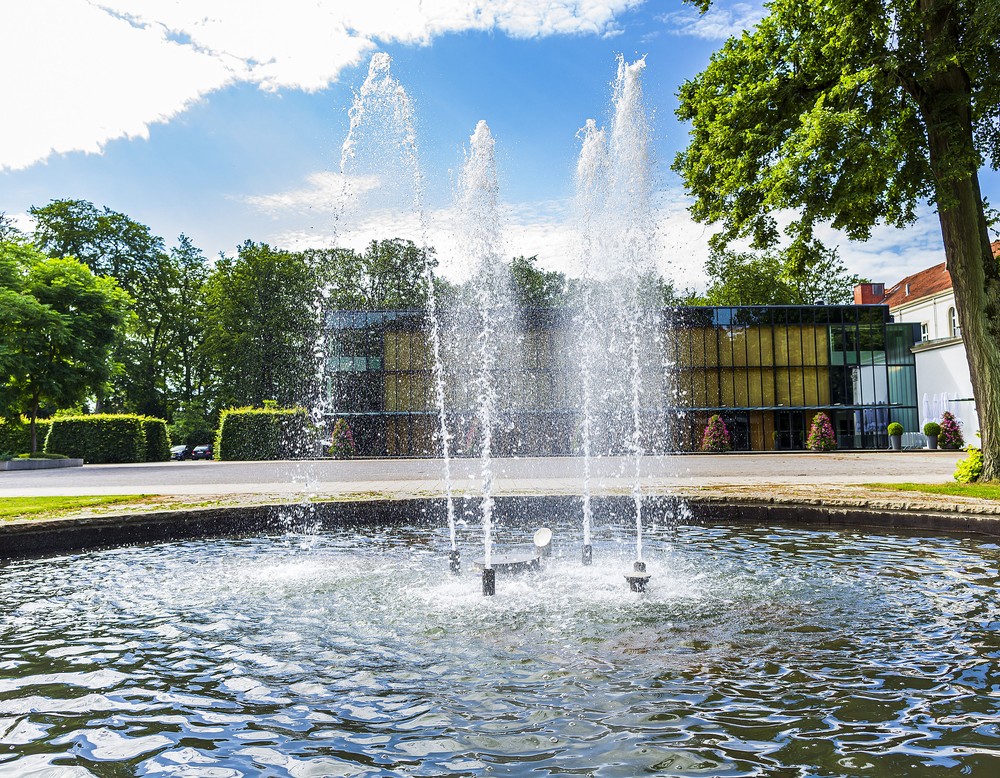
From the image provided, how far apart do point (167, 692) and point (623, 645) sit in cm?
301

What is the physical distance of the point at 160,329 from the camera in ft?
195

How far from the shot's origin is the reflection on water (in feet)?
11.8

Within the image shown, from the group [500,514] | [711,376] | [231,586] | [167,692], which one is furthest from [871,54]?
[711,376]

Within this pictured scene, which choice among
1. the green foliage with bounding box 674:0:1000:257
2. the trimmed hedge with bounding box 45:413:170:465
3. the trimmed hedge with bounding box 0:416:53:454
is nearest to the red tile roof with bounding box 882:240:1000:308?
the green foliage with bounding box 674:0:1000:257

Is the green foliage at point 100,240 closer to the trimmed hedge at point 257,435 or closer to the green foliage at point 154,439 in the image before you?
the green foliage at point 154,439

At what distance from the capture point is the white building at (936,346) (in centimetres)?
3991

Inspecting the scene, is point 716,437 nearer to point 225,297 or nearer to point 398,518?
point 398,518

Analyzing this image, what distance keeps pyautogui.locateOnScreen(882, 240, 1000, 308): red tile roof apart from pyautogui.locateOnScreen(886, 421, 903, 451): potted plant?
48.0 feet

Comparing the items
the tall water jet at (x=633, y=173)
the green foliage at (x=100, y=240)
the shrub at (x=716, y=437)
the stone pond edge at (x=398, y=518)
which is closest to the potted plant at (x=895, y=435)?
the shrub at (x=716, y=437)

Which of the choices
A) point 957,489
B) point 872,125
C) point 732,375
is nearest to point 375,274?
point 732,375

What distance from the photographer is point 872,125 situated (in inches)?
603

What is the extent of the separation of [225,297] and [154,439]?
1554 centimetres

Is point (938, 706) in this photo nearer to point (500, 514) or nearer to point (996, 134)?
point (500, 514)

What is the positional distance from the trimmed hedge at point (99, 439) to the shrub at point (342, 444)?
9.82 meters
